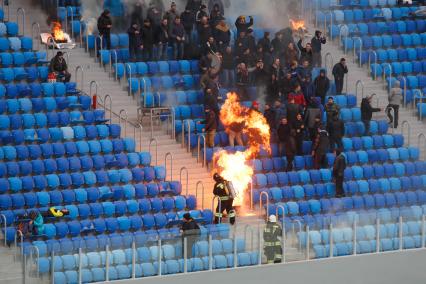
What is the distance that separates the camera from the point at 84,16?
39375 mm

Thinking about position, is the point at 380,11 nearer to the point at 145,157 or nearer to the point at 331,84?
the point at 331,84

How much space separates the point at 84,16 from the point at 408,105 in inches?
276

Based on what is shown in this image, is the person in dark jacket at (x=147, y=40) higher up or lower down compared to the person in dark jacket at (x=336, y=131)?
higher up

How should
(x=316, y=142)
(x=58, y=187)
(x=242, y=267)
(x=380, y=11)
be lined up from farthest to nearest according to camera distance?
(x=380, y=11)
(x=316, y=142)
(x=58, y=187)
(x=242, y=267)

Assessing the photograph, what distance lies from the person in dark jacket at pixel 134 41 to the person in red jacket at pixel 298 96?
321 centimetres

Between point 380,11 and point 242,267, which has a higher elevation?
point 380,11

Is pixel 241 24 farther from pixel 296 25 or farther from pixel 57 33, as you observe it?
pixel 57 33

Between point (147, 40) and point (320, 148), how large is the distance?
4.21 metres

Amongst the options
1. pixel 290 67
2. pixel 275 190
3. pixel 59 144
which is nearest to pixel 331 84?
pixel 290 67

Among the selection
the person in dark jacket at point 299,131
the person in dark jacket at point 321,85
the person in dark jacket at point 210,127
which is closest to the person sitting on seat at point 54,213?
the person in dark jacket at point 210,127

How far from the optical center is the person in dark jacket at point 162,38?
127 feet

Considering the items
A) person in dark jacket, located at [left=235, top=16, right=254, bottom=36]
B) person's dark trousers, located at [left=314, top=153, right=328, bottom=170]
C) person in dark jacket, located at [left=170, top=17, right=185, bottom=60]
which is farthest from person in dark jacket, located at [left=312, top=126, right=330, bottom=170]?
person in dark jacket, located at [left=170, top=17, right=185, bottom=60]

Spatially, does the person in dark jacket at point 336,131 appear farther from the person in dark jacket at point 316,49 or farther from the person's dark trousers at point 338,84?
the person in dark jacket at point 316,49

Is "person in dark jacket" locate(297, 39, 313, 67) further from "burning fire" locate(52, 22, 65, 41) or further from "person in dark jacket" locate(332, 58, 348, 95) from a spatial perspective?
"burning fire" locate(52, 22, 65, 41)
